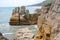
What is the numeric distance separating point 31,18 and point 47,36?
35247 mm

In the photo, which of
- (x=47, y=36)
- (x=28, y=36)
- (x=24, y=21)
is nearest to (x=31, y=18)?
(x=24, y=21)

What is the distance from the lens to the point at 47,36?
413 cm

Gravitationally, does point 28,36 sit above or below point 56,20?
below

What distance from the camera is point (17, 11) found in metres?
39.7

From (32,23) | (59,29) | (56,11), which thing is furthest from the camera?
(32,23)

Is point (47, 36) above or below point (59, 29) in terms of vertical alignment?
below

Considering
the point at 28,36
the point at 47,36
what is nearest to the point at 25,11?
the point at 28,36

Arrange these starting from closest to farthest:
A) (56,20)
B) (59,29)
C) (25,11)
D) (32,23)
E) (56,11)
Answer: (59,29) < (56,20) < (56,11) < (32,23) < (25,11)

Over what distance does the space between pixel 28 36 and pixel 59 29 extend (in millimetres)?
10229

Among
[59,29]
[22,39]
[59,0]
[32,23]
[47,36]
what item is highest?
[59,0]

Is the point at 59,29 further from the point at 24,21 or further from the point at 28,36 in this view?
the point at 24,21

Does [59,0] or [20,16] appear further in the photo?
[20,16]

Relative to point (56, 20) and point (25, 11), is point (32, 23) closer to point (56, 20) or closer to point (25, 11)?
point (25, 11)

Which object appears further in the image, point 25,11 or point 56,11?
point 25,11
